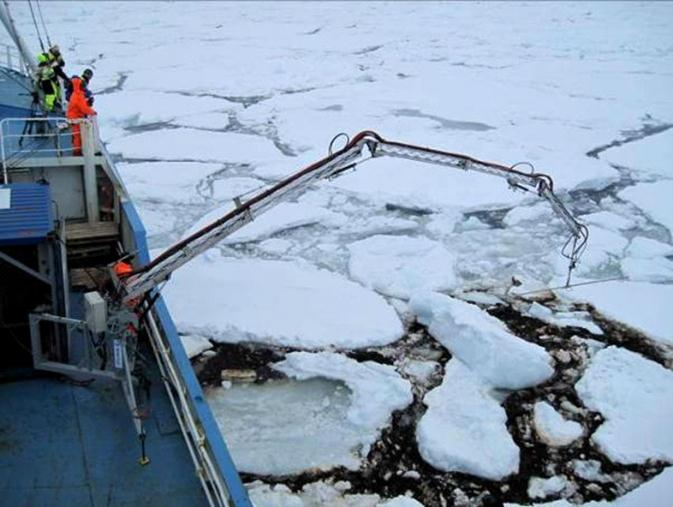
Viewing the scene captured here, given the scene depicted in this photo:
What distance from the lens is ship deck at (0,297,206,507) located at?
2.97 meters

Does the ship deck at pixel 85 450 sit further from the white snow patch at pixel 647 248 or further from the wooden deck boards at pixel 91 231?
the white snow patch at pixel 647 248

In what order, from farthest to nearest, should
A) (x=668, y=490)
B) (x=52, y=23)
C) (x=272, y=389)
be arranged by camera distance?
(x=52, y=23)
(x=272, y=389)
(x=668, y=490)

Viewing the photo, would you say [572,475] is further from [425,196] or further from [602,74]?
[602,74]

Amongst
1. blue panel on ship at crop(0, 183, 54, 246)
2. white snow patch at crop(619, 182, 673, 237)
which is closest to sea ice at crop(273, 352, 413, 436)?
blue panel on ship at crop(0, 183, 54, 246)

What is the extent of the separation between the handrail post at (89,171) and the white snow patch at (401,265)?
2247 mm

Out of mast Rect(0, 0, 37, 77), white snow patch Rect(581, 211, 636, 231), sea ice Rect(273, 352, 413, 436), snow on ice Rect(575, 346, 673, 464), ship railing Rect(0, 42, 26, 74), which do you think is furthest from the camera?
ship railing Rect(0, 42, 26, 74)

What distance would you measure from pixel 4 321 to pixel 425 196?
208 inches

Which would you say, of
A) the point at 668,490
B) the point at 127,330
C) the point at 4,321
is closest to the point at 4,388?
the point at 4,321

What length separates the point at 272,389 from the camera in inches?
178

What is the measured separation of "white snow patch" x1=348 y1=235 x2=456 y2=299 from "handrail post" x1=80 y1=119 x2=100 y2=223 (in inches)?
88.5

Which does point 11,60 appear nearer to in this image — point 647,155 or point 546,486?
point 647,155

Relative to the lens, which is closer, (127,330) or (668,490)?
(127,330)

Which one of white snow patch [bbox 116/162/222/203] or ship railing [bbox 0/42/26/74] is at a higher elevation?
ship railing [bbox 0/42/26/74]

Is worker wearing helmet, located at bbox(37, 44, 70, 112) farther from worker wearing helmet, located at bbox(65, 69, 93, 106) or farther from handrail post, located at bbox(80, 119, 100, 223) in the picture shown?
handrail post, located at bbox(80, 119, 100, 223)
